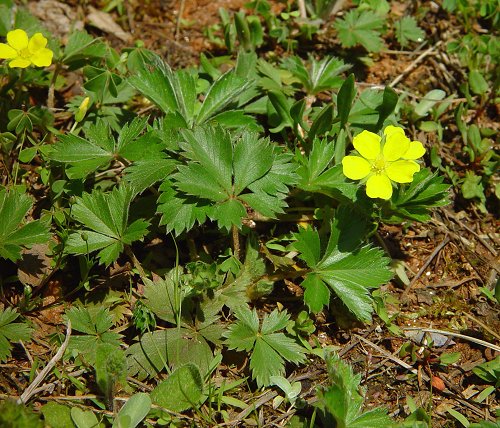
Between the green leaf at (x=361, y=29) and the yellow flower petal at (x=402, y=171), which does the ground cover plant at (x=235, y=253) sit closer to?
the yellow flower petal at (x=402, y=171)

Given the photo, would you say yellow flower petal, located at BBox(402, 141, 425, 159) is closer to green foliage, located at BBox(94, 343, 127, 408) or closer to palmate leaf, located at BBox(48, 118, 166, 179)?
palmate leaf, located at BBox(48, 118, 166, 179)

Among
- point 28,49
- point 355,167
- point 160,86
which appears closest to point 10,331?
point 160,86

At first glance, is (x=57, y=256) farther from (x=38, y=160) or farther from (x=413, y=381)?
(x=413, y=381)

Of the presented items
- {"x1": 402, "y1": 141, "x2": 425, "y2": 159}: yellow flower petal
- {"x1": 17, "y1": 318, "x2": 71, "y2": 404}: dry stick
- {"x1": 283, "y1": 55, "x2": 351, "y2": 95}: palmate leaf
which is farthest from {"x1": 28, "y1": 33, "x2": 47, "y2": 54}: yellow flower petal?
{"x1": 402, "y1": 141, "x2": 425, "y2": 159}: yellow flower petal

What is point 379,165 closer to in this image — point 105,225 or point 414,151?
point 414,151

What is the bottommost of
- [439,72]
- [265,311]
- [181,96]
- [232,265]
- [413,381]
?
[413,381]

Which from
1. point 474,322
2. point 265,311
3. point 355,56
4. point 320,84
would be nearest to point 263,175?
point 265,311
